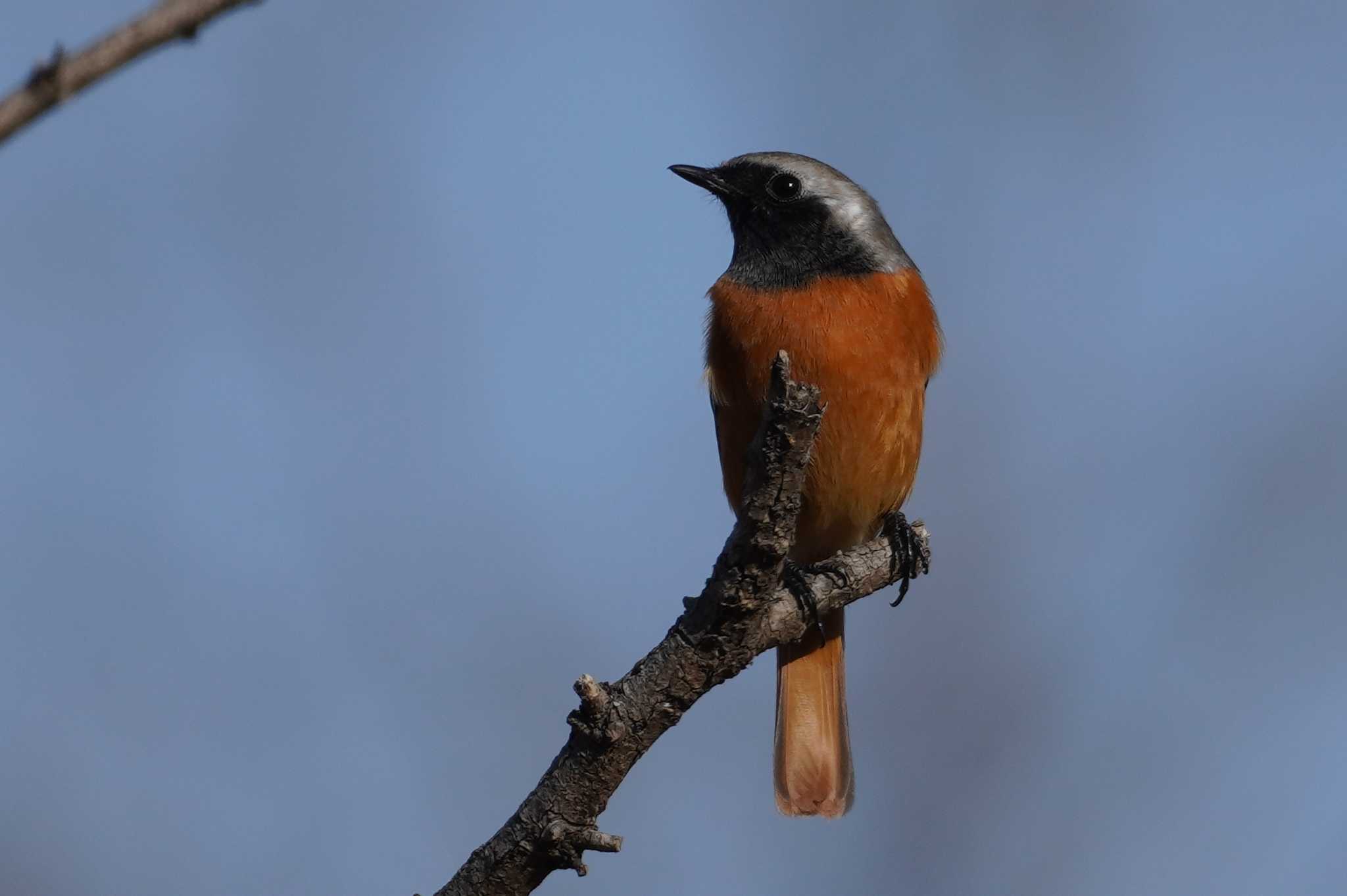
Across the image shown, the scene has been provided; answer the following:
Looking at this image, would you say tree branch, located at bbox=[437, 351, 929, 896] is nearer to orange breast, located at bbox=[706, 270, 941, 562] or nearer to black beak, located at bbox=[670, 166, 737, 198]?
orange breast, located at bbox=[706, 270, 941, 562]

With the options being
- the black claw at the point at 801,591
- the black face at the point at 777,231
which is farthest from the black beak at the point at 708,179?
the black claw at the point at 801,591

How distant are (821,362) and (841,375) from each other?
3.8 inches

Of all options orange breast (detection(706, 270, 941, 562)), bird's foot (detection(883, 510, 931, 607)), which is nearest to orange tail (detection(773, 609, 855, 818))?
orange breast (detection(706, 270, 941, 562))

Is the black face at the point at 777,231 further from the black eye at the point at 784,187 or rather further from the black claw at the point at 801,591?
the black claw at the point at 801,591

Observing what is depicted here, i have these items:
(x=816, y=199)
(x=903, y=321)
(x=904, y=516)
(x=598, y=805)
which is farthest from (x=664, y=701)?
(x=816, y=199)

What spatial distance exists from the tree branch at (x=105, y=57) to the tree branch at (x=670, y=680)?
2.44 m

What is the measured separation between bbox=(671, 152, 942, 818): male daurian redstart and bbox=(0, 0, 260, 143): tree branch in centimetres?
401

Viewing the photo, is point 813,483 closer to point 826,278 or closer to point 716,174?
point 826,278

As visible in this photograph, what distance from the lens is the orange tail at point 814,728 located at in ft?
20.6

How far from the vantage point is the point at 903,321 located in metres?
5.88

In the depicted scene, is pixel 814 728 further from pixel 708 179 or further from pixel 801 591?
pixel 708 179

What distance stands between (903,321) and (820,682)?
1758 mm

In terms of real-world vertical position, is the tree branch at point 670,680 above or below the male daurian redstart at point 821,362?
below

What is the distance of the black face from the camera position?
6164 millimetres
